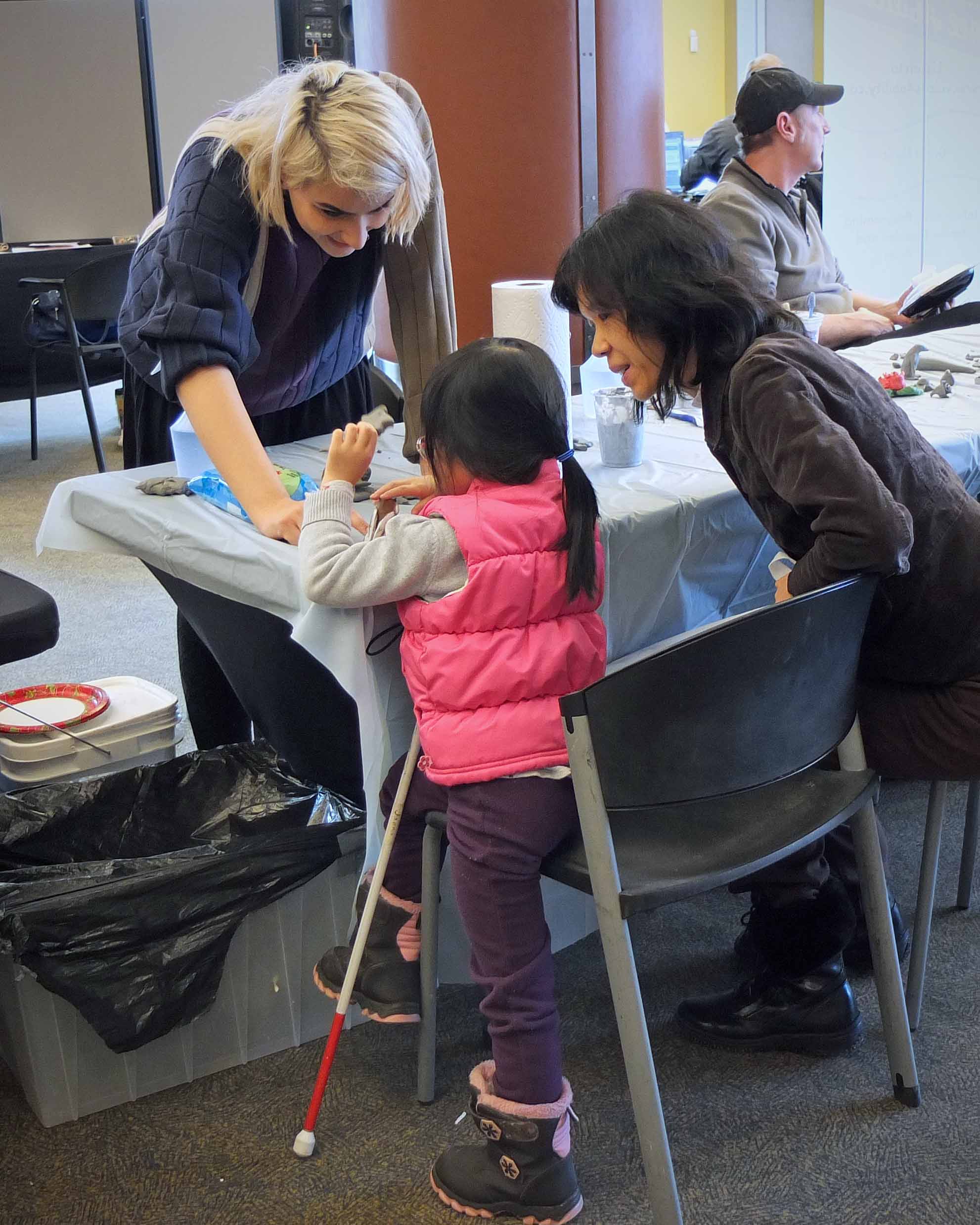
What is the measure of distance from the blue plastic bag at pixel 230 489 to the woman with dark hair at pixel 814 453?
0.40 m

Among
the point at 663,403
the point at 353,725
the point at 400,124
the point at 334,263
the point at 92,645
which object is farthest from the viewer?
the point at 92,645

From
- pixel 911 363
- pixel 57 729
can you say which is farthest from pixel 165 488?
pixel 911 363

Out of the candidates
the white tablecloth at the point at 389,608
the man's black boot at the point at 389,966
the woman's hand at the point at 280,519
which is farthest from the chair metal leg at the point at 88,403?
the man's black boot at the point at 389,966

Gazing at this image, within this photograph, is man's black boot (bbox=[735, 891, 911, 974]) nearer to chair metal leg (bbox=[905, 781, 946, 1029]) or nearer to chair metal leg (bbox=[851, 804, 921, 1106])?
chair metal leg (bbox=[905, 781, 946, 1029])

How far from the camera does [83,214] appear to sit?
6914 millimetres

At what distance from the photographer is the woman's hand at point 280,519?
1357 millimetres

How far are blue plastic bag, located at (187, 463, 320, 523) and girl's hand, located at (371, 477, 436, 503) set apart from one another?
13 centimetres

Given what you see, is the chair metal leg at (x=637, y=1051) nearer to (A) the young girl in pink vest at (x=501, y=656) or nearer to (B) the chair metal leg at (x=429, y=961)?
(A) the young girl in pink vest at (x=501, y=656)

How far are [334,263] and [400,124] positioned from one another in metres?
0.34

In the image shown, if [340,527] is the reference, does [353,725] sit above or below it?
below

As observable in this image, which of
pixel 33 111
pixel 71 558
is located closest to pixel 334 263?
pixel 71 558

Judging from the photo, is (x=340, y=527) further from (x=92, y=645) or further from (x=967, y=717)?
(x=92, y=645)

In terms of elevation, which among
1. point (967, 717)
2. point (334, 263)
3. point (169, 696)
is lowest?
point (169, 696)

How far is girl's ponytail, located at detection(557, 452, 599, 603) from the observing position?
1229 mm
